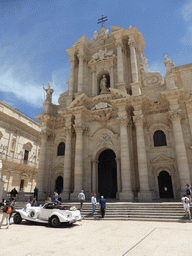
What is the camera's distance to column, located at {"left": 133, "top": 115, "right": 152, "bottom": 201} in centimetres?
1644

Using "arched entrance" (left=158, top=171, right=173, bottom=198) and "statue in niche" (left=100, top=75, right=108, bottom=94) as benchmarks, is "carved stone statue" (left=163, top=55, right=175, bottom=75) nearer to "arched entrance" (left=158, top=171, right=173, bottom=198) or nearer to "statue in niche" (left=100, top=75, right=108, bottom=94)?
"statue in niche" (left=100, top=75, right=108, bottom=94)

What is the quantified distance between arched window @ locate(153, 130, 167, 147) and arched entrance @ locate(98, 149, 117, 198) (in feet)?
17.9

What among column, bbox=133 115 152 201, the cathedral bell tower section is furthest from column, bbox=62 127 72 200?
column, bbox=133 115 152 201

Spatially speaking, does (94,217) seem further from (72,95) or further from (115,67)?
(115,67)

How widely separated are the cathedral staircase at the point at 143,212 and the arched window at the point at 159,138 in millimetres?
7043

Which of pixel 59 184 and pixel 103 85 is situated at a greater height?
pixel 103 85

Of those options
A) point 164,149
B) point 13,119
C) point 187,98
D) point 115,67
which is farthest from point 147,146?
point 13,119

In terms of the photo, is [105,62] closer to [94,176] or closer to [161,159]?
[161,159]

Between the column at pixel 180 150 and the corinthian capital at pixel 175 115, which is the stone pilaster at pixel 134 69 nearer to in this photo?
the corinthian capital at pixel 175 115

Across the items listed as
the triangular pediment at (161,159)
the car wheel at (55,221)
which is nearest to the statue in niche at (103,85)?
the triangular pediment at (161,159)

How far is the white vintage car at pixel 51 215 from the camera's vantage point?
1012 centimetres

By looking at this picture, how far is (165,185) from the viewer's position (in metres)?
18.1

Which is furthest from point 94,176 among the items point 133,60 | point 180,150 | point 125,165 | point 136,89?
point 133,60

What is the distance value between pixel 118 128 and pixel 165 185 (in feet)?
24.5
